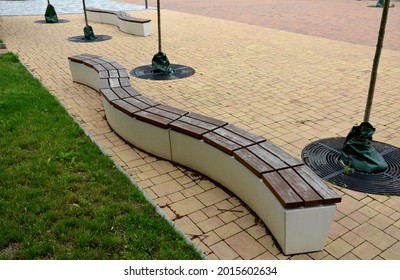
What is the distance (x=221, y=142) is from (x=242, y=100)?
2.76m

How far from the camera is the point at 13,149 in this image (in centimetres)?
459

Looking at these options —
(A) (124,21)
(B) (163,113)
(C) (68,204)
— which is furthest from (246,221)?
(A) (124,21)

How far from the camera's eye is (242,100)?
644 cm

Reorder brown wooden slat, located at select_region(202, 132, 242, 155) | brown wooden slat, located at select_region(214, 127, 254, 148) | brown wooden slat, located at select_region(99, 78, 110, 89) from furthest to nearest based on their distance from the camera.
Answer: brown wooden slat, located at select_region(99, 78, 110, 89), brown wooden slat, located at select_region(214, 127, 254, 148), brown wooden slat, located at select_region(202, 132, 242, 155)

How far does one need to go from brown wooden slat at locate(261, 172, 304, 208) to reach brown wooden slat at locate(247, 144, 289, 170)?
0.15 m

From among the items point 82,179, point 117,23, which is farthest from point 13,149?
point 117,23

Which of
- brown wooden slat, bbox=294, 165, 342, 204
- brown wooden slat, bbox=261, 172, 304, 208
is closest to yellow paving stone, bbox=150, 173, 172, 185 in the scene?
brown wooden slat, bbox=261, 172, 304, 208

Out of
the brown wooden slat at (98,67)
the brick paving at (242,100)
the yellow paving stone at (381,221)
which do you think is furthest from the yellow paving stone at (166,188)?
the brown wooden slat at (98,67)

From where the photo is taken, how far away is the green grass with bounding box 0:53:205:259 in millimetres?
3062

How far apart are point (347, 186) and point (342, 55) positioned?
653 centimetres

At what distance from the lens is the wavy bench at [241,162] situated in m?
2.95

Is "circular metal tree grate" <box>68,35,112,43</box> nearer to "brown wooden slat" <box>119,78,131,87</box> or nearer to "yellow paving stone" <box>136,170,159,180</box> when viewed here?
"brown wooden slat" <box>119,78,131,87</box>

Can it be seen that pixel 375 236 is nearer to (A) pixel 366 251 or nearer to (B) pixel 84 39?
(A) pixel 366 251

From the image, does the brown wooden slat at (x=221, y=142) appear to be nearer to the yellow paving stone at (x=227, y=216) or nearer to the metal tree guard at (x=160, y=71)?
the yellow paving stone at (x=227, y=216)
